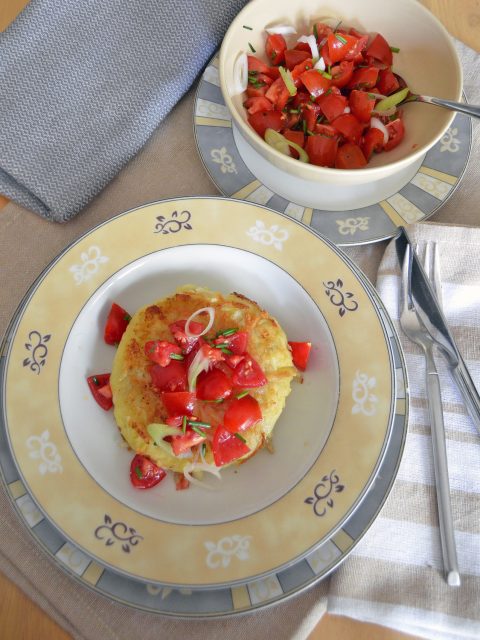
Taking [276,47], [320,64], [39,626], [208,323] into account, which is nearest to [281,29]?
[276,47]

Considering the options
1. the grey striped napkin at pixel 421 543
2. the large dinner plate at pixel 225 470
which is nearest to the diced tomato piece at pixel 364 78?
the large dinner plate at pixel 225 470

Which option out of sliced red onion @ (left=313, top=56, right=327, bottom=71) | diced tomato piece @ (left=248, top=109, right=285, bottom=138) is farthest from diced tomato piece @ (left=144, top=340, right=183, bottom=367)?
sliced red onion @ (left=313, top=56, right=327, bottom=71)


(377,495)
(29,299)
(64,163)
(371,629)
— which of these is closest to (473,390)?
(377,495)

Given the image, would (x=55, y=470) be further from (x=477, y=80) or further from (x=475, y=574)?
(x=477, y=80)

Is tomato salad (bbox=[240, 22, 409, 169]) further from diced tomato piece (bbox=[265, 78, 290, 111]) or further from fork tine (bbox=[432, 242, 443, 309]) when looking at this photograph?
fork tine (bbox=[432, 242, 443, 309])

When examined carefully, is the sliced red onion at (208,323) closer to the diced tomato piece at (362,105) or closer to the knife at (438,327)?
the knife at (438,327)

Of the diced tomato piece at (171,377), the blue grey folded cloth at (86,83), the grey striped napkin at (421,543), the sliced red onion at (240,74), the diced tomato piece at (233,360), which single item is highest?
the blue grey folded cloth at (86,83)
